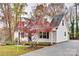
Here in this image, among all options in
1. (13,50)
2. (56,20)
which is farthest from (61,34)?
(13,50)

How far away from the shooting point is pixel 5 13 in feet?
14.3

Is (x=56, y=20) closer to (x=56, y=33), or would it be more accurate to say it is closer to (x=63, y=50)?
(x=56, y=33)

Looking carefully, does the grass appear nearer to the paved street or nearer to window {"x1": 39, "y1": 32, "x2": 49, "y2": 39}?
the paved street

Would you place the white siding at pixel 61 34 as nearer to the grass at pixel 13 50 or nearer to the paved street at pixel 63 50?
the paved street at pixel 63 50

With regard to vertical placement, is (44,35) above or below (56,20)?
below

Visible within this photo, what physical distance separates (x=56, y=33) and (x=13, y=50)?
0.51 m

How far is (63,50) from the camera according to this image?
14.2 feet

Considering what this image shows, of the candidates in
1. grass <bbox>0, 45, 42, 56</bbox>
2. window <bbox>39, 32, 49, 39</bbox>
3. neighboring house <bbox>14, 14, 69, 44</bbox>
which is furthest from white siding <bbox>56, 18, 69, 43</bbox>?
grass <bbox>0, 45, 42, 56</bbox>

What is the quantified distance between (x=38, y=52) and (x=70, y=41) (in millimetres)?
373

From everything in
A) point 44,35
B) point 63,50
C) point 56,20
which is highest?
point 56,20

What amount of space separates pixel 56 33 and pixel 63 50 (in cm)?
20

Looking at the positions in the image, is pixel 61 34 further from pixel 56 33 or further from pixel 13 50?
pixel 13 50

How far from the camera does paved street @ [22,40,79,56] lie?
4.30 meters

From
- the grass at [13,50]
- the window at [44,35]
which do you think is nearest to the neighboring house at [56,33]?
the window at [44,35]
